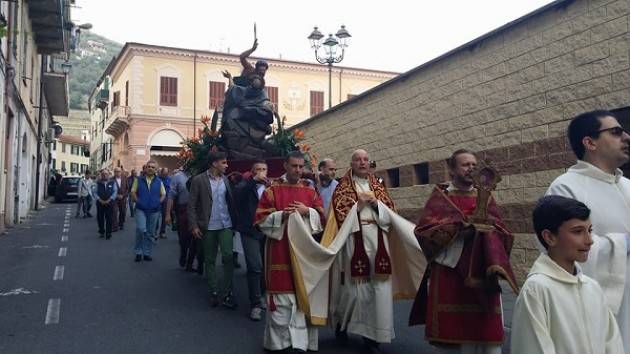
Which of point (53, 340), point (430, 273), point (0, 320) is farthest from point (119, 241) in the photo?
point (430, 273)

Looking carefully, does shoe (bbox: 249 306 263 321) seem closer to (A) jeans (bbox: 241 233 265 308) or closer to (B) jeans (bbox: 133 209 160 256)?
(A) jeans (bbox: 241 233 265 308)

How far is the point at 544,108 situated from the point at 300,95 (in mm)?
36261

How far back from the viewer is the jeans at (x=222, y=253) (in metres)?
7.76

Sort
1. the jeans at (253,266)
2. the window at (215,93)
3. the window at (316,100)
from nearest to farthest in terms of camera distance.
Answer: the jeans at (253,266), the window at (215,93), the window at (316,100)

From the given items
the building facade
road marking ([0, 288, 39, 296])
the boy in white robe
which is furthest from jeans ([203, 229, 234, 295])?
the building facade

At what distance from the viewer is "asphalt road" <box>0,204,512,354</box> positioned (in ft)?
19.9

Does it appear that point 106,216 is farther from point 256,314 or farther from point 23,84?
point 256,314

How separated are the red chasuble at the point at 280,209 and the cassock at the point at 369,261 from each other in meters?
0.37

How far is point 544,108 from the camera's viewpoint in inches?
332

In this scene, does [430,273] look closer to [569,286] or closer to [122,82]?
[569,286]

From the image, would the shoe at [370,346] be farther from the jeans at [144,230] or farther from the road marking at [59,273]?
the jeans at [144,230]

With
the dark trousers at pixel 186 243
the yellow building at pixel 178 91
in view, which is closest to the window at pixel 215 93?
the yellow building at pixel 178 91

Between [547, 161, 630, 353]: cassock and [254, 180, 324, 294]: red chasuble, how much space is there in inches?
119

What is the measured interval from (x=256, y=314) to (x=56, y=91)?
2976 cm
